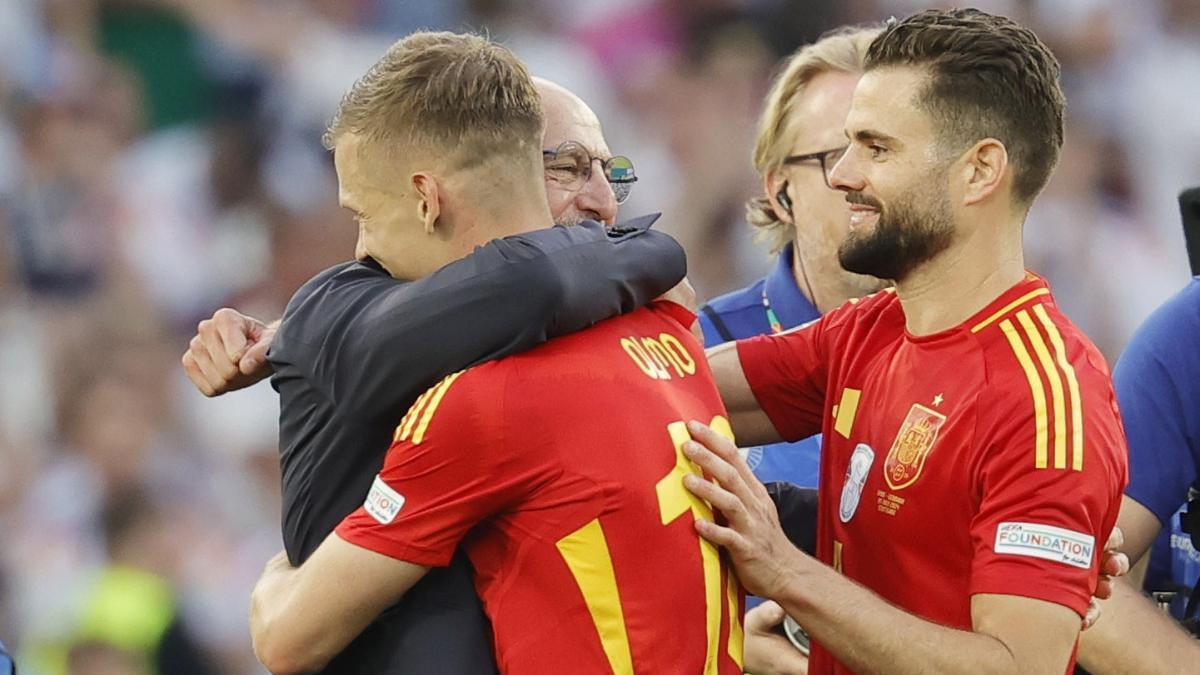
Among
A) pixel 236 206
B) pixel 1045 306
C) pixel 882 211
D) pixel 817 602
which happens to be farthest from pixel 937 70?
pixel 236 206

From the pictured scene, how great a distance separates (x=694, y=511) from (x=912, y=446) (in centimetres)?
48

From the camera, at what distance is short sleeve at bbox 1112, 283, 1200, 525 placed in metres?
3.50

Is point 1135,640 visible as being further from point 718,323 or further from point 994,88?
point 718,323

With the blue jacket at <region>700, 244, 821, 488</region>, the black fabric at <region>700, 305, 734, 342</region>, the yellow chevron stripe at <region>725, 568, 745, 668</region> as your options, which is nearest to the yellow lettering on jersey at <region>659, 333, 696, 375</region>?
the yellow chevron stripe at <region>725, 568, 745, 668</region>

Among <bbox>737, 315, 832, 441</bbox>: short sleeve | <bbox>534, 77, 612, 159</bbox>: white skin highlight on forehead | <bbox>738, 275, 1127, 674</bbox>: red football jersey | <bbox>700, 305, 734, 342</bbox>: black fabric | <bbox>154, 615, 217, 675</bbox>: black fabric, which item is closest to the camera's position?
<bbox>738, 275, 1127, 674</bbox>: red football jersey

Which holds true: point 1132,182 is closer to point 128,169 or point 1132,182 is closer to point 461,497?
point 128,169

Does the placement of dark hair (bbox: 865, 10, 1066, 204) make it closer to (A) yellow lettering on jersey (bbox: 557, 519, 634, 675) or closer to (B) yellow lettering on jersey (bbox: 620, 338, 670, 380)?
(B) yellow lettering on jersey (bbox: 620, 338, 670, 380)

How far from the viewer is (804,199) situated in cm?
441

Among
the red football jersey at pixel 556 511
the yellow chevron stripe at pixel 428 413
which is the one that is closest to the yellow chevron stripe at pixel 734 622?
the red football jersey at pixel 556 511

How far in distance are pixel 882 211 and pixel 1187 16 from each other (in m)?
5.74

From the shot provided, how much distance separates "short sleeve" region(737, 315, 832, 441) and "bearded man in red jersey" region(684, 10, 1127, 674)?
0.25ft

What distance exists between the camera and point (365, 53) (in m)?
7.16

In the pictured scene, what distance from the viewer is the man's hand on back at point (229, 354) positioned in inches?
114

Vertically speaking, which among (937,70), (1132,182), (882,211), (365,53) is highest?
(937,70)
